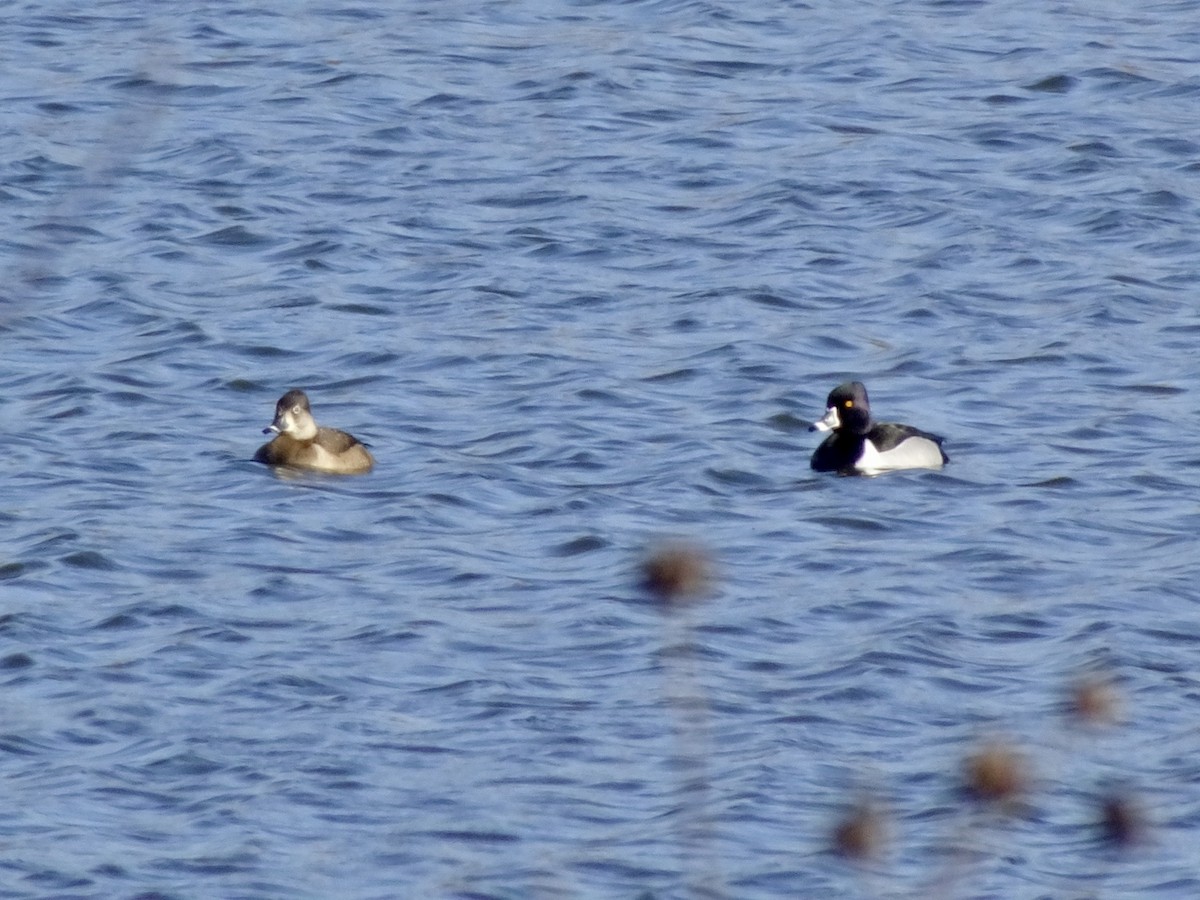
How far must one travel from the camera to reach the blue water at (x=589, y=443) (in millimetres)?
7320

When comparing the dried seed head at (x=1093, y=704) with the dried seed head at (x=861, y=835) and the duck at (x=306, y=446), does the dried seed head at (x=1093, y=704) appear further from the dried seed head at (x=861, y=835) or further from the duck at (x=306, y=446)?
the duck at (x=306, y=446)

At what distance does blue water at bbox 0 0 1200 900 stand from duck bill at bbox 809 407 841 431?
13.4 inches

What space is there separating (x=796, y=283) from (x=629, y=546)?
14.6 feet

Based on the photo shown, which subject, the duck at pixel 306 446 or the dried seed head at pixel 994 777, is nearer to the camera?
the dried seed head at pixel 994 777

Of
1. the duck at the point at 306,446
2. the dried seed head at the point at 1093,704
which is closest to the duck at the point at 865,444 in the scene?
the duck at the point at 306,446

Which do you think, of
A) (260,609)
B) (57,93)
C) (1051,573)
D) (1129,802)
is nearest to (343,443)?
(260,609)

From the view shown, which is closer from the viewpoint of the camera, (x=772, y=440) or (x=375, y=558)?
(x=375, y=558)

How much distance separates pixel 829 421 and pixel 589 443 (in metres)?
1.15

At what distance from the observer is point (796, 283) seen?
1473 centimetres

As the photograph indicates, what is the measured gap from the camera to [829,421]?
480 inches

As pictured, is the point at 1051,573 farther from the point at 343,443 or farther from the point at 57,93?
the point at 57,93

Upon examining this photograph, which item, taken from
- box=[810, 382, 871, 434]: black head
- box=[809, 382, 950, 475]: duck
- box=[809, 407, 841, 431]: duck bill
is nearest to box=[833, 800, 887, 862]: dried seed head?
box=[809, 382, 950, 475]: duck

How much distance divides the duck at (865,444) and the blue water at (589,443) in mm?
113

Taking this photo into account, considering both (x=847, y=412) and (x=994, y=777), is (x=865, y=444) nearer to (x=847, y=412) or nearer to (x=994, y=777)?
(x=847, y=412)
